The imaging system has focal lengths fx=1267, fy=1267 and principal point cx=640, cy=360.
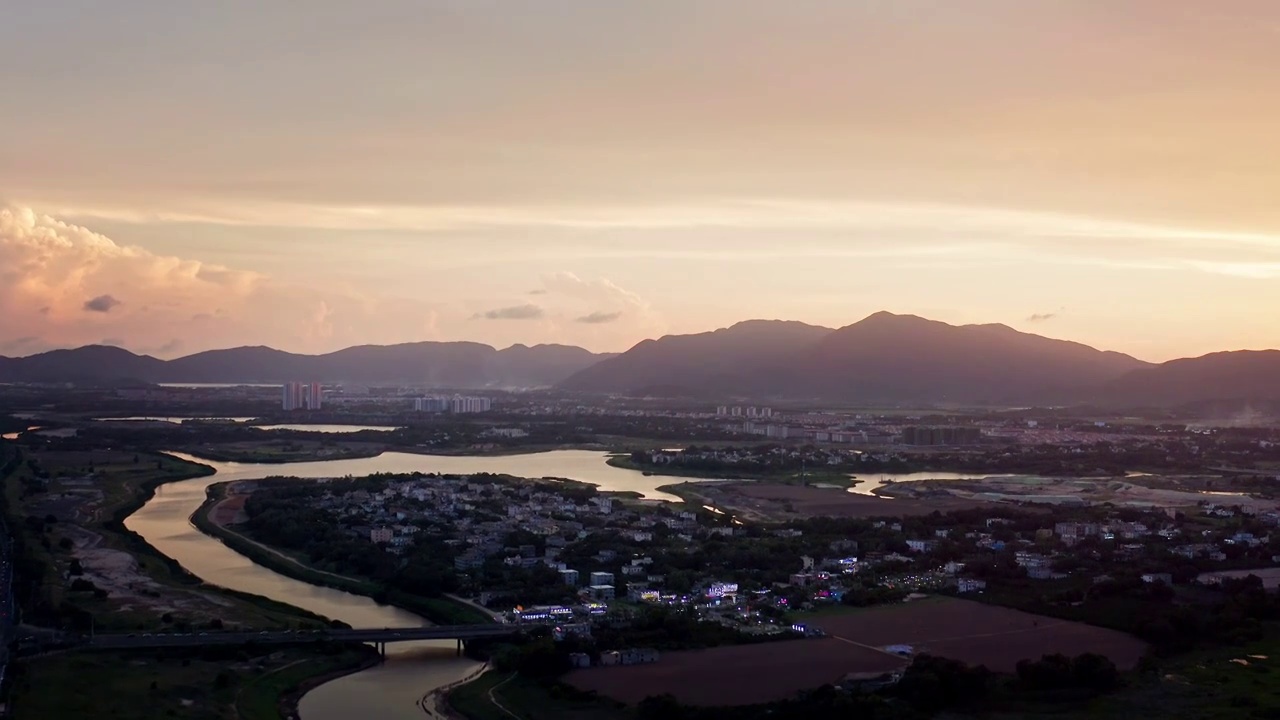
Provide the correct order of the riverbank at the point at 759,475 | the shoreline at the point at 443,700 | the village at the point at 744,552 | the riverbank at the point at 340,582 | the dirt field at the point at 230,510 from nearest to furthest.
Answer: the shoreline at the point at 443,700 → the riverbank at the point at 340,582 → the village at the point at 744,552 → the dirt field at the point at 230,510 → the riverbank at the point at 759,475

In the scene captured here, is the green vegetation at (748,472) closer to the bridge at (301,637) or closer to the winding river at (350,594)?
the winding river at (350,594)

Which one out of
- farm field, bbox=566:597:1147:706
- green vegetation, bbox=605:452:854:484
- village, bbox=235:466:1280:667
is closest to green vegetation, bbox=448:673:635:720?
farm field, bbox=566:597:1147:706

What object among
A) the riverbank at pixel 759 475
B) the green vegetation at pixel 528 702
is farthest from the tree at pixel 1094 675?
the riverbank at pixel 759 475

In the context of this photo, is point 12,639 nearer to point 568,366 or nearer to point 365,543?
point 365,543

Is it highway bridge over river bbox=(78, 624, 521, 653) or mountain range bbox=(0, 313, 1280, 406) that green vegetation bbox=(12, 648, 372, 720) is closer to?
highway bridge over river bbox=(78, 624, 521, 653)

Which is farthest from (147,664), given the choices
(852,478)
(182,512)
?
(852,478)

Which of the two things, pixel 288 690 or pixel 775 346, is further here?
pixel 775 346

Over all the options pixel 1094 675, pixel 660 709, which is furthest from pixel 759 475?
pixel 660 709
